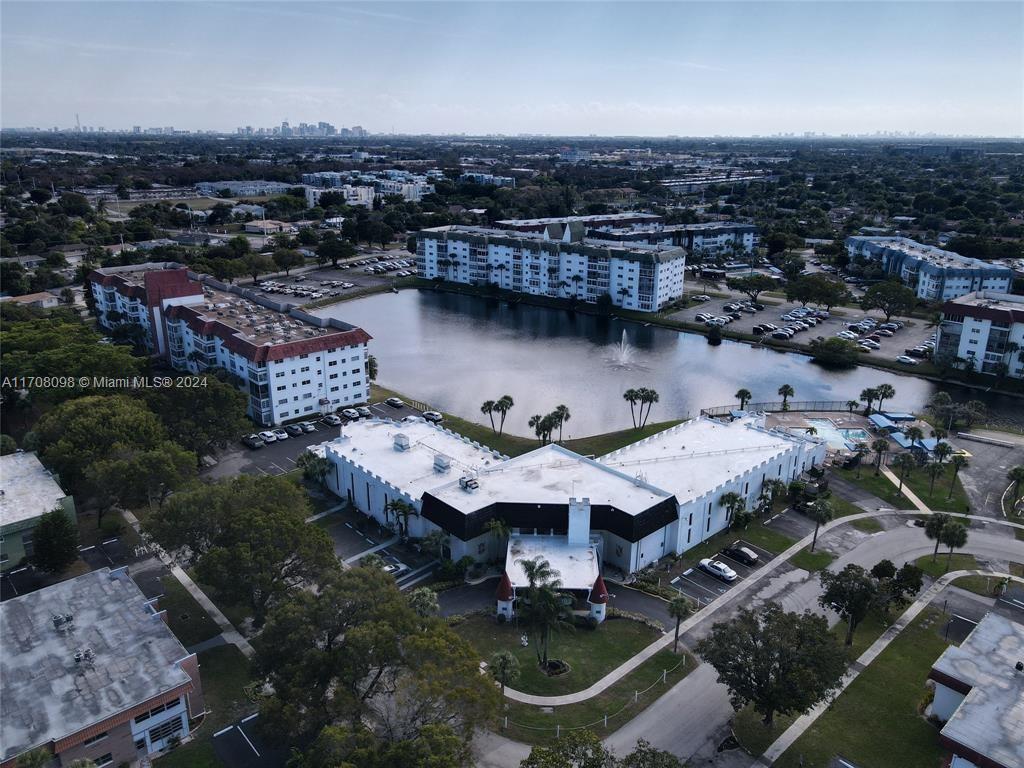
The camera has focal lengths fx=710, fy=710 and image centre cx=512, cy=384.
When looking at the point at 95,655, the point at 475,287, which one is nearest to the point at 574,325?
the point at 475,287

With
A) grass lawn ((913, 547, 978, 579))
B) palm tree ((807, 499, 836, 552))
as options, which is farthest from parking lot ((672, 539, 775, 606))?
grass lawn ((913, 547, 978, 579))

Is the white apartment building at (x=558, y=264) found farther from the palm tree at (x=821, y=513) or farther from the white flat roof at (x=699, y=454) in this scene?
the palm tree at (x=821, y=513)

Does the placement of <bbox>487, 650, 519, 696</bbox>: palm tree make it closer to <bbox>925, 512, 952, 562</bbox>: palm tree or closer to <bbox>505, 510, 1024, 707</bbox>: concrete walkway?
<bbox>505, 510, 1024, 707</bbox>: concrete walkway

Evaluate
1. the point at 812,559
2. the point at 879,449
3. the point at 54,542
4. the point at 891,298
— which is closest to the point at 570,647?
the point at 812,559

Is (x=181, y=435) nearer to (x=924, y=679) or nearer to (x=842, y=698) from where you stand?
(x=842, y=698)

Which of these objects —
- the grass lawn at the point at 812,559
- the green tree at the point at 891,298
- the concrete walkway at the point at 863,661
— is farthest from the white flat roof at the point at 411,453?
the green tree at the point at 891,298

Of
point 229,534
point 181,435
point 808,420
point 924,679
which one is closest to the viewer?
point 924,679
